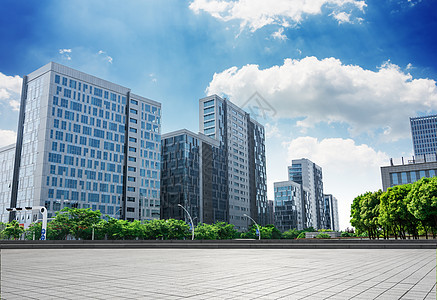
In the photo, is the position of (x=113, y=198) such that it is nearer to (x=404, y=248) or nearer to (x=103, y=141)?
(x=103, y=141)

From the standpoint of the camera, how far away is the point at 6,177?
91.6 metres

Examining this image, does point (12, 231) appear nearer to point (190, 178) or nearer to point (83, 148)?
point (83, 148)

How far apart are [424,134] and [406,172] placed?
97923mm

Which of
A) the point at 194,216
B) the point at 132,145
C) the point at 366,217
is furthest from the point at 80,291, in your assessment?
the point at 194,216

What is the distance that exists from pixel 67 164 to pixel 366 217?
6513 centimetres

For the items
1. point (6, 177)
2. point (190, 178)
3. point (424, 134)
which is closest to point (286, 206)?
point (424, 134)

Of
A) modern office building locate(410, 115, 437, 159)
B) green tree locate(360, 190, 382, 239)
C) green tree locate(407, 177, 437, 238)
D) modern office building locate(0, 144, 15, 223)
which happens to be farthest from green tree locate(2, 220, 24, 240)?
modern office building locate(410, 115, 437, 159)

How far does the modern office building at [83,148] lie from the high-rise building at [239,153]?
32.0 meters

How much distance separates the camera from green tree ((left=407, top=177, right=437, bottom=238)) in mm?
40469

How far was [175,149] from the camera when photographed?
112688 millimetres

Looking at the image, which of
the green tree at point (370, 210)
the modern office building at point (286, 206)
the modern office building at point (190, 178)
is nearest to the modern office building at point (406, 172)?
the green tree at point (370, 210)

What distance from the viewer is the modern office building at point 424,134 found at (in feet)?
577

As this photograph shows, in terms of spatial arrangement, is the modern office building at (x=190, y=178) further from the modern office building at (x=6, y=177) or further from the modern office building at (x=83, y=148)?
the modern office building at (x=6, y=177)

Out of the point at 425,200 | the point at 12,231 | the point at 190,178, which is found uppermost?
the point at 190,178
